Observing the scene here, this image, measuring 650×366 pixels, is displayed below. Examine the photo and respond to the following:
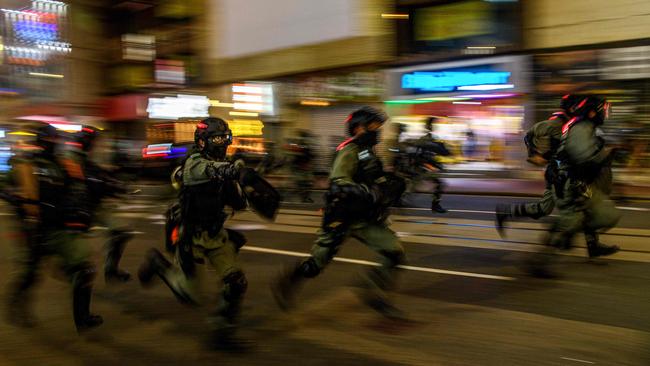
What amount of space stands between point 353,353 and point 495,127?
557 inches

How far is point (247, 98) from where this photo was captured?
24.0 metres

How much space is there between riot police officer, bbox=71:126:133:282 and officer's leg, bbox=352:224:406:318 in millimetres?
2470

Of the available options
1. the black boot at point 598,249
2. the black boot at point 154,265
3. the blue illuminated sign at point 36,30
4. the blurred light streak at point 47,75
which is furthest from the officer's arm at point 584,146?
the blue illuminated sign at point 36,30

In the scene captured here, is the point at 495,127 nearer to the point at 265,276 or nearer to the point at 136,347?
the point at 265,276

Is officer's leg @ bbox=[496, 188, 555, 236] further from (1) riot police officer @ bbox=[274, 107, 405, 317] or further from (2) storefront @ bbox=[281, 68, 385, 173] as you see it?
(2) storefront @ bbox=[281, 68, 385, 173]

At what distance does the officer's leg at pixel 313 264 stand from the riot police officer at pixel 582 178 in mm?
2497

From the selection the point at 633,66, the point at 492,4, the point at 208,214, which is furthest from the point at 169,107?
the point at 208,214

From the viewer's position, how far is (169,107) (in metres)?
29.8

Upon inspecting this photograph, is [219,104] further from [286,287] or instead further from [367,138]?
[367,138]

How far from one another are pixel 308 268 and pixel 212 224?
90 centimetres

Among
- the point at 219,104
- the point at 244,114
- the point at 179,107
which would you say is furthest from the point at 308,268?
the point at 179,107

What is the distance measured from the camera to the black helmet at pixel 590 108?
557cm

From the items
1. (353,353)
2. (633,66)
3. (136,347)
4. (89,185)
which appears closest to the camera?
(353,353)

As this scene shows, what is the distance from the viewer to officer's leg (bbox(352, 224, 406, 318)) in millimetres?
4367
